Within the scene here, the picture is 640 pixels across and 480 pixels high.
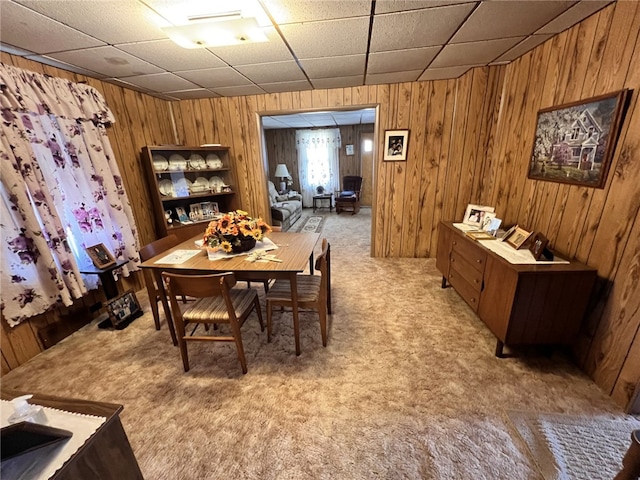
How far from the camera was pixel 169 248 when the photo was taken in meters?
2.38

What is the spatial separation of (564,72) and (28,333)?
448 centimetres

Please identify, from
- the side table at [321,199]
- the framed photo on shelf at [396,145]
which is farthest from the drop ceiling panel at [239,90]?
the side table at [321,199]

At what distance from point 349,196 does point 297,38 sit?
468 centimetres

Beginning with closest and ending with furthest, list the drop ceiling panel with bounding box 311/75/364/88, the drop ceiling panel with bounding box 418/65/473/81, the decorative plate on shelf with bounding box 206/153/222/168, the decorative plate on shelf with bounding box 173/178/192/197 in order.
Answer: the drop ceiling panel with bounding box 418/65/473/81
the drop ceiling panel with bounding box 311/75/364/88
the decorative plate on shelf with bounding box 173/178/192/197
the decorative plate on shelf with bounding box 206/153/222/168

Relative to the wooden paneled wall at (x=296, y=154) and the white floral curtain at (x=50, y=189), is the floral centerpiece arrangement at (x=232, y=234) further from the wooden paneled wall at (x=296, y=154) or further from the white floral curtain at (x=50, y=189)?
the wooden paneled wall at (x=296, y=154)

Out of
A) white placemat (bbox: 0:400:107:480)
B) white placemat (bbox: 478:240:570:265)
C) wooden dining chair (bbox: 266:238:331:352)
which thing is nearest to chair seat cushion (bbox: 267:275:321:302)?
wooden dining chair (bbox: 266:238:331:352)

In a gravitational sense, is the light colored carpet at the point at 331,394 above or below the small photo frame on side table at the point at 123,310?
below

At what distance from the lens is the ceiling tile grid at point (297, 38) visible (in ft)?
5.09

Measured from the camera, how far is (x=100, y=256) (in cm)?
235

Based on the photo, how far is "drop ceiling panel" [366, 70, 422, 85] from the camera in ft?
9.32

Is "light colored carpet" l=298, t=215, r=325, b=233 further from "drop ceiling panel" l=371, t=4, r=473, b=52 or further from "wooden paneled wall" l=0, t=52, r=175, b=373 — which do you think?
"drop ceiling panel" l=371, t=4, r=473, b=52

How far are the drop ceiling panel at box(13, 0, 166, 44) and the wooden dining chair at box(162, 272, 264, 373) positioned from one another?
1.54 meters

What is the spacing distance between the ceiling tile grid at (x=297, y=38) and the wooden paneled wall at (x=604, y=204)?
18 centimetres

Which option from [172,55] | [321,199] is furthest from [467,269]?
[321,199]
